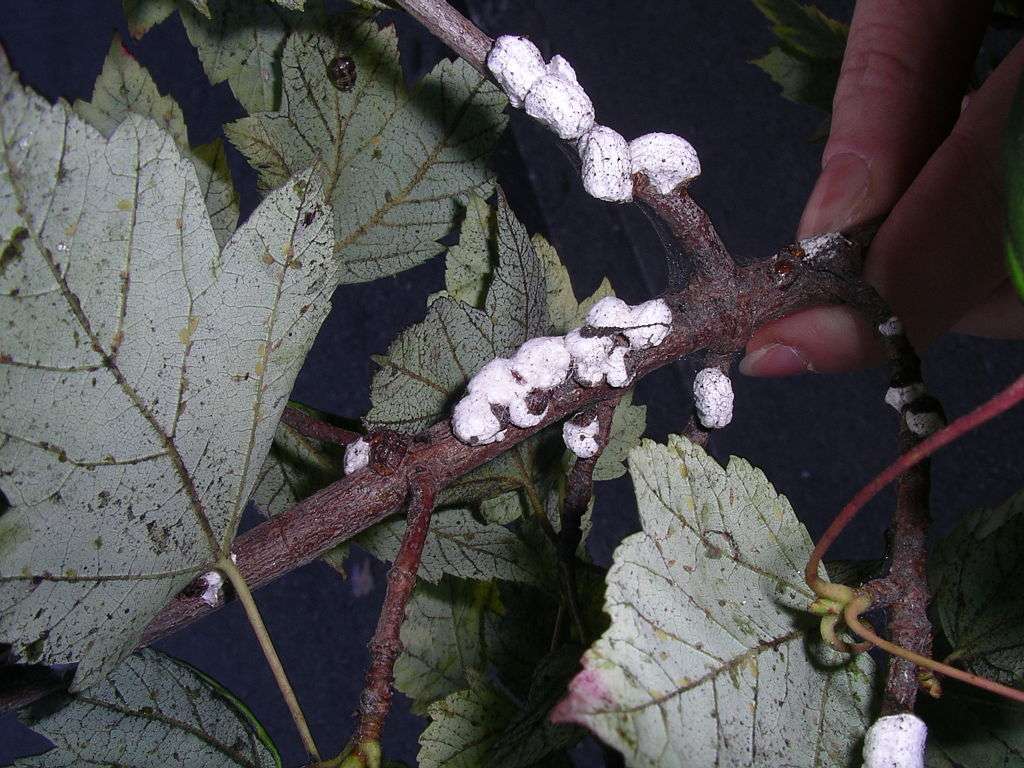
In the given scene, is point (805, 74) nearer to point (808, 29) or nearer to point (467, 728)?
point (808, 29)

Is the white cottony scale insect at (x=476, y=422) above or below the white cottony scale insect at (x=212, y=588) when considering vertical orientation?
above

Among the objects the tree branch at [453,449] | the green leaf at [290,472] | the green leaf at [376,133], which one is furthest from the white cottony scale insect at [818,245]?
the green leaf at [290,472]

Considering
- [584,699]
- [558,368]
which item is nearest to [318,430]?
[558,368]

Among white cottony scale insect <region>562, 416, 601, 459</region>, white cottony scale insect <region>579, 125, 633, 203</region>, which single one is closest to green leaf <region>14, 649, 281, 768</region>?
white cottony scale insect <region>562, 416, 601, 459</region>

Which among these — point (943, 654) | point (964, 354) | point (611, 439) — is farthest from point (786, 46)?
point (964, 354)

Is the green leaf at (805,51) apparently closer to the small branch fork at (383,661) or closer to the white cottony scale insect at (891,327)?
the white cottony scale insect at (891,327)

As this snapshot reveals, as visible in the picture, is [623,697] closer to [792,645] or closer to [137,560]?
[792,645]
